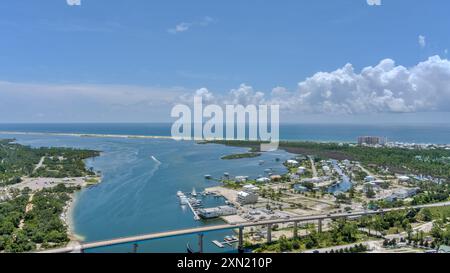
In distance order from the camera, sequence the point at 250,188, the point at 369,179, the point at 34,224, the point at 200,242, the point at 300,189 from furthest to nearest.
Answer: the point at 369,179, the point at 300,189, the point at 250,188, the point at 34,224, the point at 200,242

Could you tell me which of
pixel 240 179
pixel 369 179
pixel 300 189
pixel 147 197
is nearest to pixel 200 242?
pixel 147 197

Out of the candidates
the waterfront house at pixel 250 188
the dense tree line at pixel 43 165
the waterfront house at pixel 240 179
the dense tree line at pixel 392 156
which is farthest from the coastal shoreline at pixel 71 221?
the dense tree line at pixel 392 156

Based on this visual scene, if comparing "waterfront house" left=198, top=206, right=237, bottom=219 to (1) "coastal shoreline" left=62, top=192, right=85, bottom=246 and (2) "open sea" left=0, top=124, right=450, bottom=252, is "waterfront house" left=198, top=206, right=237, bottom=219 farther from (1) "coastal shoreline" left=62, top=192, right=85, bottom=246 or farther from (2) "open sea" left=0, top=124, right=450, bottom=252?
(1) "coastal shoreline" left=62, top=192, right=85, bottom=246

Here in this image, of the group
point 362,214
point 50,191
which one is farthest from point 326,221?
point 50,191

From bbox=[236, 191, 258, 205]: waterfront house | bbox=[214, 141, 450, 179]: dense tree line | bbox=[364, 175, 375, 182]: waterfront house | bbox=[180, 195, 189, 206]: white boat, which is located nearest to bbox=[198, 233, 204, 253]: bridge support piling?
bbox=[180, 195, 189, 206]: white boat

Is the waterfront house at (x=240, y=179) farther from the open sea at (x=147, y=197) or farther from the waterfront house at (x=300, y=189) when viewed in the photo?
the waterfront house at (x=300, y=189)

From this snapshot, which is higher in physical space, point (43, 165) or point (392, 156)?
point (392, 156)

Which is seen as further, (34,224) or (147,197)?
(147,197)

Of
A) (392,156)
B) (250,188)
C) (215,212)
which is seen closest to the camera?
(215,212)

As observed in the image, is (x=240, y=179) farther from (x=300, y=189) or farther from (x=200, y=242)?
(x=200, y=242)

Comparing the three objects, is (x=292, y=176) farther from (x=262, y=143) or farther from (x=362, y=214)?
(x=262, y=143)
